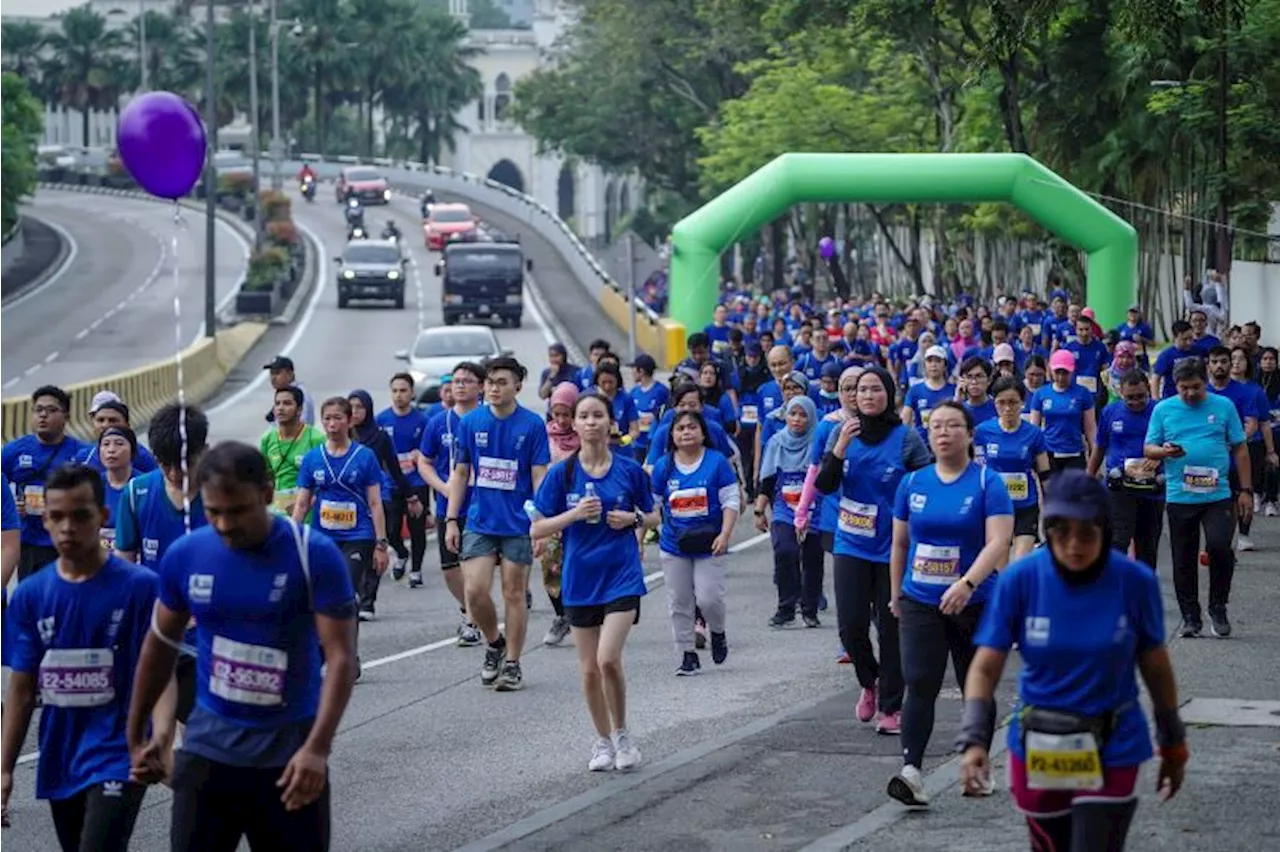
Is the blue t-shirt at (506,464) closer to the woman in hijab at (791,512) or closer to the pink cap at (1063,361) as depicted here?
the woman in hijab at (791,512)

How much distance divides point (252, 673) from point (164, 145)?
27.0 feet

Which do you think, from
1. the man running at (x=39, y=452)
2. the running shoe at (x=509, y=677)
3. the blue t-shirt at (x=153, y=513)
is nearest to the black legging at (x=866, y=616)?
the running shoe at (x=509, y=677)

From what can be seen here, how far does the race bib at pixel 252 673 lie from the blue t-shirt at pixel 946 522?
3806 mm

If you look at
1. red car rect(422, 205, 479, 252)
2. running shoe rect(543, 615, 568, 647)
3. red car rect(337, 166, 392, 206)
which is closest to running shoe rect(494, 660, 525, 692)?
running shoe rect(543, 615, 568, 647)

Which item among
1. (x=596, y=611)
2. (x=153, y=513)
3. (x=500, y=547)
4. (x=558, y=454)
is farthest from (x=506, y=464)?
(x=153, y=513)

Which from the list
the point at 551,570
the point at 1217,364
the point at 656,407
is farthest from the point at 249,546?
the point at 656,407

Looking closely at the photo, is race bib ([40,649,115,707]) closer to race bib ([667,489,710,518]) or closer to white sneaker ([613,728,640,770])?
white sneaker ([613,728,640,770])

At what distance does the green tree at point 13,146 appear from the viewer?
230 feet

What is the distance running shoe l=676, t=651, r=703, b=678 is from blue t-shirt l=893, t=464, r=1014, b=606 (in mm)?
4446

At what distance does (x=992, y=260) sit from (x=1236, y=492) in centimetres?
4685

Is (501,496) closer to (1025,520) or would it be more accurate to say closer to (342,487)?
(342,487)

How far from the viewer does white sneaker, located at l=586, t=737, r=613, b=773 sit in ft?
39.4

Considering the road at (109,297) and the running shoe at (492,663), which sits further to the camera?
the road at (109,297)

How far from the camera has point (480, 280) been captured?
198ft
